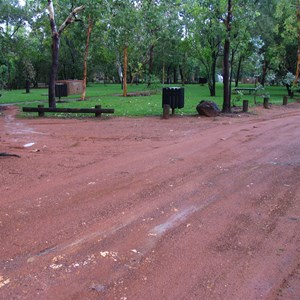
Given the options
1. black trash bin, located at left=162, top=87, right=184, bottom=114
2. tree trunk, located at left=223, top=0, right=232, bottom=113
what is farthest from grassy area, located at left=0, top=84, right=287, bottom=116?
tree trunk, located at left=223, top=0, right=232, bottom=113

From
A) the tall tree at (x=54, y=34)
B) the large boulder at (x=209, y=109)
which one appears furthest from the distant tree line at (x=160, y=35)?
the large boulder at (x=209, y=109)

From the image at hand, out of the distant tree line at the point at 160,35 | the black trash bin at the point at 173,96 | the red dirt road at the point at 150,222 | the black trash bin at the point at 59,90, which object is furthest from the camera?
the black trash bin at the point at 59,90

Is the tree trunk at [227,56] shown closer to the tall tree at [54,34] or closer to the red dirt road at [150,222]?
the tall tree at [54,34]

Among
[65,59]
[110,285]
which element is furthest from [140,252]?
[65,59]

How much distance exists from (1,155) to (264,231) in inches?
223

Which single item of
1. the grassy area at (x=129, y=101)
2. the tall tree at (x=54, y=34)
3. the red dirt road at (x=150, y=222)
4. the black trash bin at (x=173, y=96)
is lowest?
the red dirt road at (x=150, y=222)

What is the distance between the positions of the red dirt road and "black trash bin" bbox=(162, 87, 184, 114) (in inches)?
261

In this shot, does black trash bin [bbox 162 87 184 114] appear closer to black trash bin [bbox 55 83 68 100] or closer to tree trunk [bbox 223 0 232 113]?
tree trunk [bbox 223 0 232 113]

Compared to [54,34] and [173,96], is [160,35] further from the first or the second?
[173,96]

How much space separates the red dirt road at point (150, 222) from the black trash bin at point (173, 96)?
261 inches

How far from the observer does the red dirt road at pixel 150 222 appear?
10.7ft

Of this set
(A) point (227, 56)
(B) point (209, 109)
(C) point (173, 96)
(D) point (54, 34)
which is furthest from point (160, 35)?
(B) point (209, 109)

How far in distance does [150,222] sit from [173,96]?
37.9ft

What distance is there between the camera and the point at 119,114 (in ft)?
53.9
